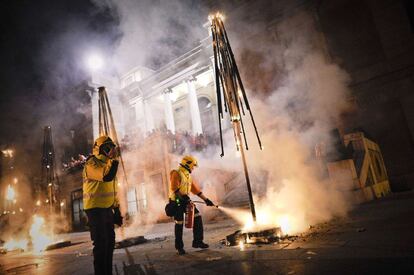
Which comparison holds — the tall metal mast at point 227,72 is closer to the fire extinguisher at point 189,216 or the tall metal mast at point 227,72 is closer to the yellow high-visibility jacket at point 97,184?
the fire extinguisher at point 189,216

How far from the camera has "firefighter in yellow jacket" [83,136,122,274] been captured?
3549 mm

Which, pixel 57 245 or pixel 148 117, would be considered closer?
pixel 57 245

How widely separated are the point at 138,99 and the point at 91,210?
24019 millimetres

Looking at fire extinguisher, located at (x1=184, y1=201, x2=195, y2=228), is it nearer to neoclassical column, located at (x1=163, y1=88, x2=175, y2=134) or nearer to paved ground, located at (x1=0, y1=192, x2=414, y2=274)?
paved ground, located at (x1=0, y1=192, x2=414, y2=274)

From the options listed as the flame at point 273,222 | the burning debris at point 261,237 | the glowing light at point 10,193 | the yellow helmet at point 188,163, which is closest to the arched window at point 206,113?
the flame at point 273,222

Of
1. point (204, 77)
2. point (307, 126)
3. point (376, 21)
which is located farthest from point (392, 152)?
point (204, 77)

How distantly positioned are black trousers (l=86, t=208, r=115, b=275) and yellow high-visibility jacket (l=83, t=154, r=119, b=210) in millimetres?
95

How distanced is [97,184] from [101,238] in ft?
2.36

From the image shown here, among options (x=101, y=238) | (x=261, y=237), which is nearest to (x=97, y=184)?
(x=101, y=238)

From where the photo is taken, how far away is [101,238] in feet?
11.7

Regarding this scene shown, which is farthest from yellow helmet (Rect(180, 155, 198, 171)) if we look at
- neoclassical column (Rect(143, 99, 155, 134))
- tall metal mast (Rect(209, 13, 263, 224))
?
neoclassical column (Rect(143, 99, 155, 134))

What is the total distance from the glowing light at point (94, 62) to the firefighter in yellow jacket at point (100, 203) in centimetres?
2566

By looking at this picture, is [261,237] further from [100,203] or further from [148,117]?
[148,117]

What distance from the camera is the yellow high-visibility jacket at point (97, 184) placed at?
12.1 feet
